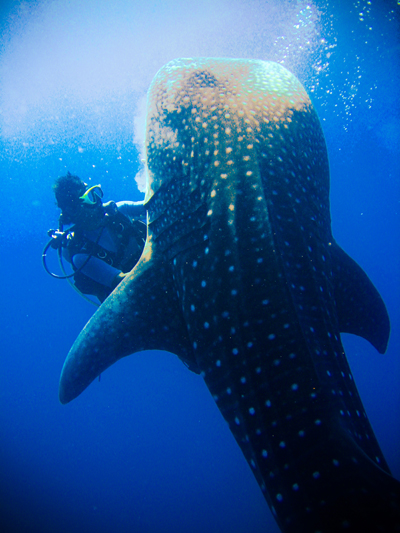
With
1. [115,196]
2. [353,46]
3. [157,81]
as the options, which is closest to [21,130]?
[115,196]

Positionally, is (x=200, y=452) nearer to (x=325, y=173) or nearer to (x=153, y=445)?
(x=153, y=445)

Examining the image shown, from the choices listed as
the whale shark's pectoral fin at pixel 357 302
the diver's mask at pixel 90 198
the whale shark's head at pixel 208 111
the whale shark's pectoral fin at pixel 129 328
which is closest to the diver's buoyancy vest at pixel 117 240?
the diver's mask at pixel 90 198

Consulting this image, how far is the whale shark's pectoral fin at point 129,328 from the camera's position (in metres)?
1.69

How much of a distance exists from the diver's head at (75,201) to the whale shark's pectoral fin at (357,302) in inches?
128

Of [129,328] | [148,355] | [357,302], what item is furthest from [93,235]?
[148,355]

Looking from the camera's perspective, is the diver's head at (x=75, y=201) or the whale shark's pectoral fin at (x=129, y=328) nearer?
the whale shark's pectoral fin at (x=129, y=328)

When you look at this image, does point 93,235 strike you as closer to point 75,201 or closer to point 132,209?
point 75,201

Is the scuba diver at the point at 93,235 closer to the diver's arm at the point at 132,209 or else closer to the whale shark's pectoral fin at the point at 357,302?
the diver's arm at the point at 132,209

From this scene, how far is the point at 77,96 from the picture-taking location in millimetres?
16016

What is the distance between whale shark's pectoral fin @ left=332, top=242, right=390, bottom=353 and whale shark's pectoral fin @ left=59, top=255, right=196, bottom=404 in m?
1.27

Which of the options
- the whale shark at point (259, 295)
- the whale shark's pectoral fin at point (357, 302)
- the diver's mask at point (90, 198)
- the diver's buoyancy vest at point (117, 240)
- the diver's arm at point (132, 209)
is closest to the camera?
the whale shark at point (259, 295)

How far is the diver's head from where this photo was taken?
361 centimetres

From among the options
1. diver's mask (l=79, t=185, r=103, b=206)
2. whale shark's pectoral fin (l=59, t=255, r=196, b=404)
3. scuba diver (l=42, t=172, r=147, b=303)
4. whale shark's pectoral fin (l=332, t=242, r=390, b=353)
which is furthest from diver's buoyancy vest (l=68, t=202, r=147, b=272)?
whale shark's pectoral fin (l=332, t=242, r=390, b=353)

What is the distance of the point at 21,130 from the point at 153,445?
112 ft
